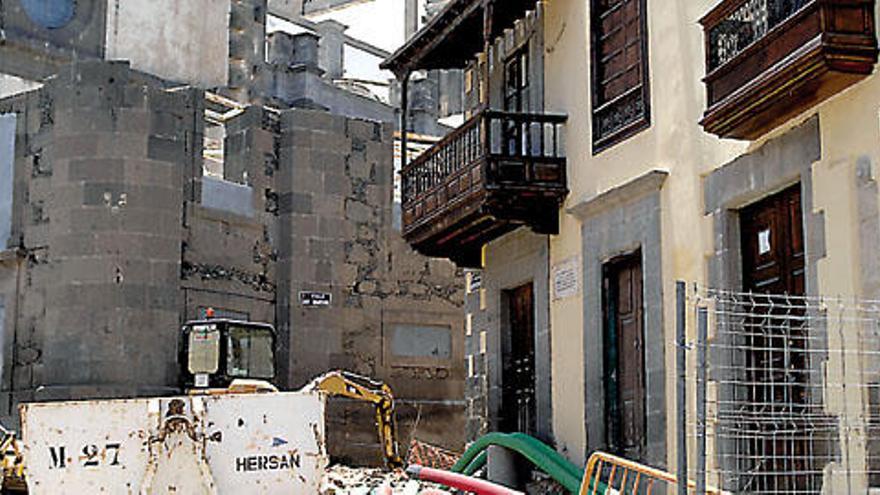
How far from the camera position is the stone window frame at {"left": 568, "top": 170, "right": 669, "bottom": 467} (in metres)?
13.1

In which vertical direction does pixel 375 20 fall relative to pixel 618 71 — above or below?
above

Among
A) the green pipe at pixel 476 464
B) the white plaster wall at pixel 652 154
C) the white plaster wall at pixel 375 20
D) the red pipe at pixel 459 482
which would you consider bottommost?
the green pipe at pixel 476 464

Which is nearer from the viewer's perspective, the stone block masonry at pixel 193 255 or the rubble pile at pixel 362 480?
the rubble pile at pixel 362 480

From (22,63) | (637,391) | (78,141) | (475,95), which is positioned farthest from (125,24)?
(637,391)

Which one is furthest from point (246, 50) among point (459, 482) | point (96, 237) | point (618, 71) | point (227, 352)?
point (459, 482)

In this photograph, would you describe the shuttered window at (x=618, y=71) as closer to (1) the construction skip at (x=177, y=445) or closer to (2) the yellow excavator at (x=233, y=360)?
(1) the construction skip at (x=177, y=445)

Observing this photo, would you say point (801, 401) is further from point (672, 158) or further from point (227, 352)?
point (227, 352)

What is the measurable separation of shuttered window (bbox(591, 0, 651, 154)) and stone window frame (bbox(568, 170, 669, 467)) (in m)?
0.65

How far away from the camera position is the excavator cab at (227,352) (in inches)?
870

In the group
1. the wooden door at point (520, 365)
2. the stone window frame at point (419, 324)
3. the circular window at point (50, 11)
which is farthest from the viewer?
the circular window at point (50, 11)

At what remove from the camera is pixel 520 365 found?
55.4 ft

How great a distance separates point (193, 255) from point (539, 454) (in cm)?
1142

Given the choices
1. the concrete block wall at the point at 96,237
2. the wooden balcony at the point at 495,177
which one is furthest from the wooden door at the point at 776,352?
the concrete block wall at the point at 96,237

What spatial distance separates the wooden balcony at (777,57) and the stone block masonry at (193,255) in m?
14.3
